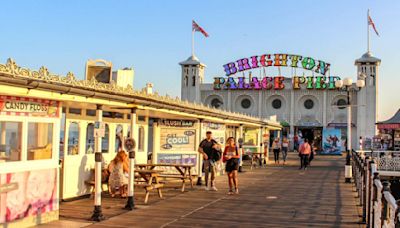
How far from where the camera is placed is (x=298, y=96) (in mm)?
58531

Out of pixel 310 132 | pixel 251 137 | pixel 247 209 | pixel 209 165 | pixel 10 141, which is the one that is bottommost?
pixel 247 209

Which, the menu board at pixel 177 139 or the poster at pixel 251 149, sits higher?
the menu board at pixel 177 139

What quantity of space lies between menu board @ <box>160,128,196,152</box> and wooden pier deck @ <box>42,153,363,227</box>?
2.12 metres

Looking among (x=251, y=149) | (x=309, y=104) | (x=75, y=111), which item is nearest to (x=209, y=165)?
(x=75, y=111)

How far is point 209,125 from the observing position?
795 inches

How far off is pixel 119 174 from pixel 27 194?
4031 mm

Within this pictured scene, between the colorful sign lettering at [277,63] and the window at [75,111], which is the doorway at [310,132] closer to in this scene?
the colorful sign lettering at [277,63]

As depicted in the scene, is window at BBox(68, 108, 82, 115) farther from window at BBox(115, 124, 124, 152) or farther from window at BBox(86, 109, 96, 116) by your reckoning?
window at BBox(115, 124, 124, 152)

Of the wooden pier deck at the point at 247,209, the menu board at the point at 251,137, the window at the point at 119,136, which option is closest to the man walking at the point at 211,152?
the wooden pier deck at the point at 247,209

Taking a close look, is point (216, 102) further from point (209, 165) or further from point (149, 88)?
point (149, 88)

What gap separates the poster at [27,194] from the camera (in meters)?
8.37

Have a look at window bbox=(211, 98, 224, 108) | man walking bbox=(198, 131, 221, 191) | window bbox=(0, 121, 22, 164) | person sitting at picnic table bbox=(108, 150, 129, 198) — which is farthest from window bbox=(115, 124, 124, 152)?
window bbox=(211, 98, 224, 108)

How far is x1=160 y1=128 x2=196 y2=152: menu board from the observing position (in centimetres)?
1747

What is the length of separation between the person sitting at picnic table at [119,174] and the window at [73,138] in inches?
40.0
